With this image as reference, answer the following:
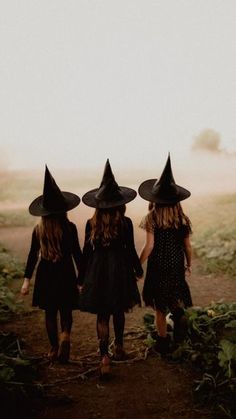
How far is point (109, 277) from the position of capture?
13.8ft

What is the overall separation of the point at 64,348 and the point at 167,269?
1429mm

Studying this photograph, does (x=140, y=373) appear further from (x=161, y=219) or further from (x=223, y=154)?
(x=223, y=154)

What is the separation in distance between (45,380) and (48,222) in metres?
1.61

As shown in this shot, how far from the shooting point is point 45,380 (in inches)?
169

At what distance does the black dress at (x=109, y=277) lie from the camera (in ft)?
13.9

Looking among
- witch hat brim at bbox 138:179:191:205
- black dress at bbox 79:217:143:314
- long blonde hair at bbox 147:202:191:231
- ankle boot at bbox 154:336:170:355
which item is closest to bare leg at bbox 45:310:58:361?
black dress at bbox 79:217:143:314

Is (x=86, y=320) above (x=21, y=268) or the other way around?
the other way around

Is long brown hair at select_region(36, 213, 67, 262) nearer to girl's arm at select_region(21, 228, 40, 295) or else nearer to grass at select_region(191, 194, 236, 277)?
girl's arm at select_region(21, 228, 40, 295)

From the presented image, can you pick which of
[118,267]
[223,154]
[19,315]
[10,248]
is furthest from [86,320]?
[223,154]

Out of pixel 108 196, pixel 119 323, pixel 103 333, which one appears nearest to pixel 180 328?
pixel 119 323

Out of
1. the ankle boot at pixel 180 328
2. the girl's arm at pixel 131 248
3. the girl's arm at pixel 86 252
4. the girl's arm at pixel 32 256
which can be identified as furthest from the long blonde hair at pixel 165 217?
the girl's arm at pixel 32 256

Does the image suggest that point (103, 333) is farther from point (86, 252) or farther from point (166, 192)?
point (166, 192)

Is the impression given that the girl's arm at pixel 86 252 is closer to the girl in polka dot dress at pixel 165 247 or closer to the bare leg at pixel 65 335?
the bare leg at pixel 65 335

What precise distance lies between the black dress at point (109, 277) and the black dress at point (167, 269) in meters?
0.32
